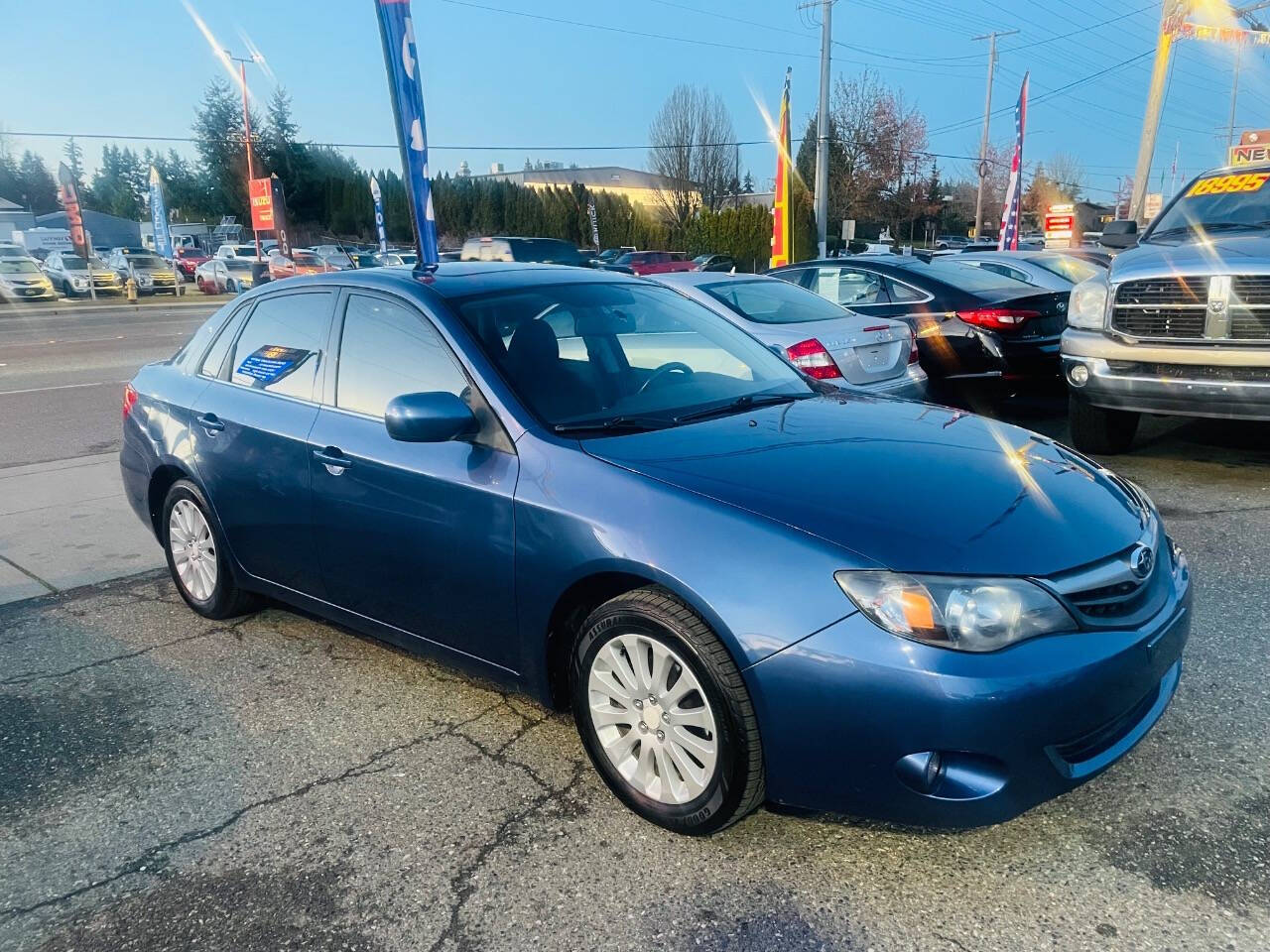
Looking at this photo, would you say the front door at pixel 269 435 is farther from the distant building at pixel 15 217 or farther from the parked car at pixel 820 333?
the distant building at pixel 15 217

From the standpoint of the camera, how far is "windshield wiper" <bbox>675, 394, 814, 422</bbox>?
10.8 ft

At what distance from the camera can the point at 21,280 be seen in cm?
3200

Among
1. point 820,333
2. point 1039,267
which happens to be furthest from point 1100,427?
point 1039,267

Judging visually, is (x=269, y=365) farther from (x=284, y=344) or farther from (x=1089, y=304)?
(x=1089, y=304)

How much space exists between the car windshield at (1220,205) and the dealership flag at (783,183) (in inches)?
500

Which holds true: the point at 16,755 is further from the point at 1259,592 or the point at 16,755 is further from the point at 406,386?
the point at 1259,592

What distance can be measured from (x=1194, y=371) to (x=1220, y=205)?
1932mm

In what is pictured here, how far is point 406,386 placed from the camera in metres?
3.45

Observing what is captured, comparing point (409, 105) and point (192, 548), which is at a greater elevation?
point (409, 105)

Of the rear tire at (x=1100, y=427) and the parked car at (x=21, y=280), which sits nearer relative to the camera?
the rear tire at (x=1100, y=427)

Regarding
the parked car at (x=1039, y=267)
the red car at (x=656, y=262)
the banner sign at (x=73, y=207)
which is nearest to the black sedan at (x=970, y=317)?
the parked car at (x=1039, y=267)

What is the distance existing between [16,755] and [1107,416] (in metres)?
6.56

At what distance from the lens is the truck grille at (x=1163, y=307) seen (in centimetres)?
589

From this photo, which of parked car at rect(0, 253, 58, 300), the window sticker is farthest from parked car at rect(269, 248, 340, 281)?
the window sticker
